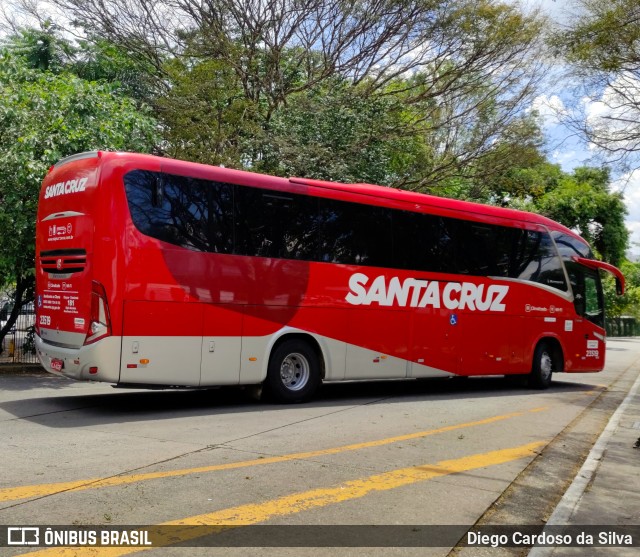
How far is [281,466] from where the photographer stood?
22.7 feet

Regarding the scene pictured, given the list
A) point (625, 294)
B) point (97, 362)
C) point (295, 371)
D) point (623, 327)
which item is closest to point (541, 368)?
point (295, 371)

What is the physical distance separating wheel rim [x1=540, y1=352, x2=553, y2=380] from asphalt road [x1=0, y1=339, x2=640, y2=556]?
323cm

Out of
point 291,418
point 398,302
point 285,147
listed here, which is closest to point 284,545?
point 291,418

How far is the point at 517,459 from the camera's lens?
793 cm

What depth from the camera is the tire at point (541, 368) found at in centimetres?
1587

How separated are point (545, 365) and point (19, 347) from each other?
13.4 m

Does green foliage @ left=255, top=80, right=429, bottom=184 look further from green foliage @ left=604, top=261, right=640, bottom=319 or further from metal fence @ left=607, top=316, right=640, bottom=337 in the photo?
metal fence @ left=607, top=316, right=640, bottom=337

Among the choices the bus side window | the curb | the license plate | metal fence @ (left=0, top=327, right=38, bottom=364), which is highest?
the bus side window

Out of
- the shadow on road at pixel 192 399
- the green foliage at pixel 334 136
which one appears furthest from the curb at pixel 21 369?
the green foliage at pixel 334 136

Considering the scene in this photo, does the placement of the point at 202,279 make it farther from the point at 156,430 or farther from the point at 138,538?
the point at 138,538

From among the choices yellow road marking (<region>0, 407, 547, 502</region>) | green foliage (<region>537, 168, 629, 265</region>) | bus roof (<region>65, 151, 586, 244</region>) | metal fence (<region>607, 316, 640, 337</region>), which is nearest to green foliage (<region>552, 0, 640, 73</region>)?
bus roof (<region>65, 151, 586, 244</region>)

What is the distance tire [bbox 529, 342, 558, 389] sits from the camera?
52.1 feet

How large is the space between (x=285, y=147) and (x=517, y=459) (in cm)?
1260

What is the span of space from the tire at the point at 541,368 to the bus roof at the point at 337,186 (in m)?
2.84
